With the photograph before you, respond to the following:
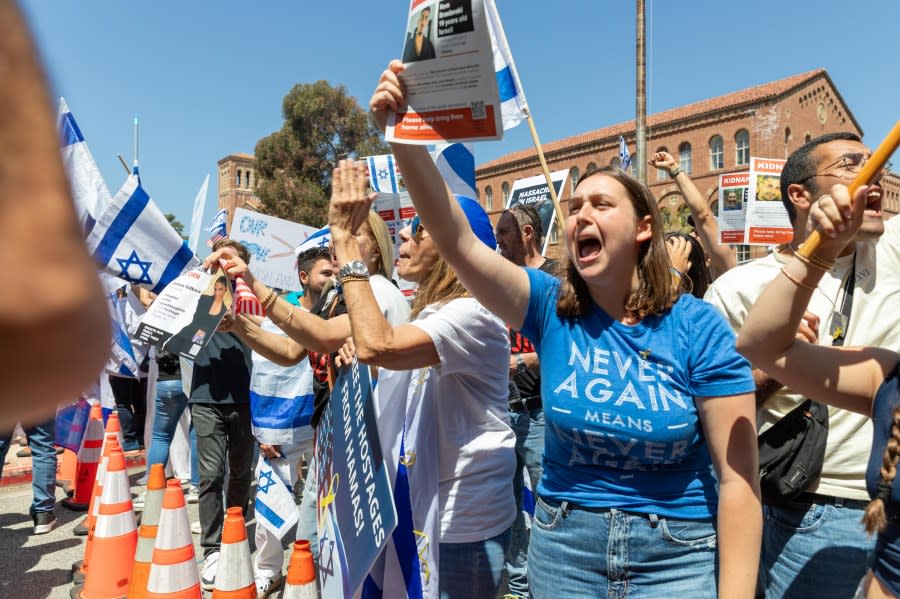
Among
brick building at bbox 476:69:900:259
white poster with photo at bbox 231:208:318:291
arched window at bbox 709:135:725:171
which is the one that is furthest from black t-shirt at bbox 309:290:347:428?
arched window at bbox 709:135:725:171

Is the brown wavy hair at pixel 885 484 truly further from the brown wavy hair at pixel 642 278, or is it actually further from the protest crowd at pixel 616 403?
the brown wavy hair at pixel 642 278

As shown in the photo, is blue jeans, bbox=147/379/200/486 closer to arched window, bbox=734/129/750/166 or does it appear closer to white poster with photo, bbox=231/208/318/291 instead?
white poster with photo, bbox=231/208/318/291

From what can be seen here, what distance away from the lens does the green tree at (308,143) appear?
34188 mm

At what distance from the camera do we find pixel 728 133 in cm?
4175

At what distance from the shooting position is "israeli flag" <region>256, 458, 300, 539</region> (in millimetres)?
4016

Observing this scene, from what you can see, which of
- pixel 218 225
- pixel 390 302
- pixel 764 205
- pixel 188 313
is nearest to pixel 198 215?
pixel 218 225

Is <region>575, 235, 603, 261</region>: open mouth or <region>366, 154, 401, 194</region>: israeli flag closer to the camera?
<region>575, 235, 603, 261</region>: open mouth

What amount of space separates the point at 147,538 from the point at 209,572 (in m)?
0.75

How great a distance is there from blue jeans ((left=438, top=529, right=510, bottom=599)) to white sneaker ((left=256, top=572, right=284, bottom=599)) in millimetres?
2125

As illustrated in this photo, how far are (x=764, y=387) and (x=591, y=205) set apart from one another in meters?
0.85

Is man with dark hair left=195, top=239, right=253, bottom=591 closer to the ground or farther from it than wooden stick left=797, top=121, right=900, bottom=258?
closer to the ground

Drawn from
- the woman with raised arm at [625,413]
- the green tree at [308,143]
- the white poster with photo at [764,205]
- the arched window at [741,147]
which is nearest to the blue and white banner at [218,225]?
the woman with raised arm at [625,413]

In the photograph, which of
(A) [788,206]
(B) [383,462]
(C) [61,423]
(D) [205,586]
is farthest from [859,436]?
(C) [61,423]

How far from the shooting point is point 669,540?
1.80 meters
